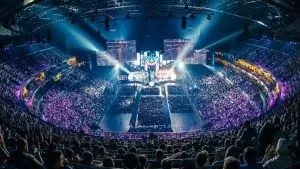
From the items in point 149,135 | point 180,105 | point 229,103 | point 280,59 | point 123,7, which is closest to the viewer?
point 149,135

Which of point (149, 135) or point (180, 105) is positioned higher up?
point (149, 135)

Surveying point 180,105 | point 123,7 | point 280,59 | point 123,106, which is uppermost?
point 123,7

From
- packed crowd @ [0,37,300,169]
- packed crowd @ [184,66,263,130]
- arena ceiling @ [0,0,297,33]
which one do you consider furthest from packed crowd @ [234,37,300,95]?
arena ceiling @ [0,0,297,33]

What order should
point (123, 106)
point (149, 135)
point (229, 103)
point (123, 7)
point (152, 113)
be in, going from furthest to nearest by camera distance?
point (123, 106), point (152, 113), point (229, 103), point (123, 7), point (149, 135)

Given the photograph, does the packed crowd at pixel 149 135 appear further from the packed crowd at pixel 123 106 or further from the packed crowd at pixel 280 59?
the packed crowd at pixel 123 106

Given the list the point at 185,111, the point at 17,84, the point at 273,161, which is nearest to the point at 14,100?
the point at 17,84

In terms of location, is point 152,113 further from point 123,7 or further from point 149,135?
point 149,135

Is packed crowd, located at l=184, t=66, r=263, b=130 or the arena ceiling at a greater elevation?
the arena ceiling

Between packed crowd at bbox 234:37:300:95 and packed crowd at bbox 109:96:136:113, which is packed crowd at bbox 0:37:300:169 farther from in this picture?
packed crowd at bbox 109:96:136:113

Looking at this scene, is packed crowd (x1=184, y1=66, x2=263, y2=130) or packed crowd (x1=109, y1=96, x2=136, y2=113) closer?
packed crowd (x1=184, y1=66, x2=263, y2=130)

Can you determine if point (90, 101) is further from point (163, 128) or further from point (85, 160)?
point (85, 160)

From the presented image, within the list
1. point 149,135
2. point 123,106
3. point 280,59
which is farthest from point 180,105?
point 149,135
